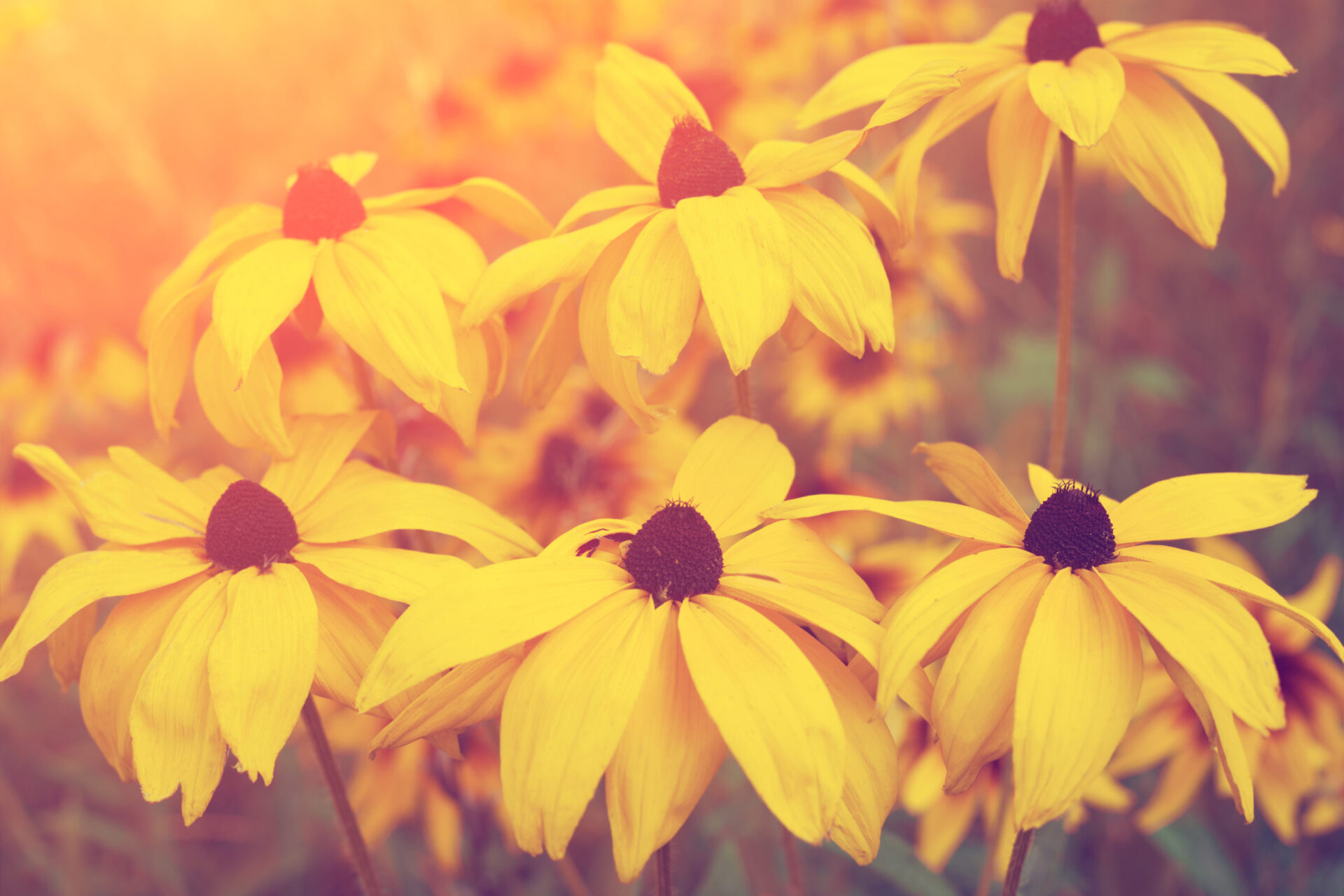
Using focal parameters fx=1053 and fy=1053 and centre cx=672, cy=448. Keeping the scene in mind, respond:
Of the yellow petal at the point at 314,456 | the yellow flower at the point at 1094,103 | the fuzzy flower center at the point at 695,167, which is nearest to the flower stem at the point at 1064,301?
the yellow flower at the point at 1094,103

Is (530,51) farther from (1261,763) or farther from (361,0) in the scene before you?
(1261,763)

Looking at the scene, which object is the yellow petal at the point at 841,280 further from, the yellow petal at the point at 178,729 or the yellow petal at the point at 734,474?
the yellow petal at the point at 178,729

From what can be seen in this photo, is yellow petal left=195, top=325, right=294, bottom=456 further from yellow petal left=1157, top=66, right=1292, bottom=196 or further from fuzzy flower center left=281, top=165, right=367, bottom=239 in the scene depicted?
yellow petal left=1157, top=66, right=1292, bottom=196

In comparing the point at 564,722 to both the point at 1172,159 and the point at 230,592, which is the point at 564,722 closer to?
the point at 230,592

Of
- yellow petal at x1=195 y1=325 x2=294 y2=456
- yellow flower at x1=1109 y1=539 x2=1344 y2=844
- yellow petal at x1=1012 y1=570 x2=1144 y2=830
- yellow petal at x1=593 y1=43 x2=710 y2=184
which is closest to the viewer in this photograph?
yellow petal at x1=1012 y1=570 x2=1144 y2=830

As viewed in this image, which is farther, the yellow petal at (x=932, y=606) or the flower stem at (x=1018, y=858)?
the flower stem at (x=1018, y=858)

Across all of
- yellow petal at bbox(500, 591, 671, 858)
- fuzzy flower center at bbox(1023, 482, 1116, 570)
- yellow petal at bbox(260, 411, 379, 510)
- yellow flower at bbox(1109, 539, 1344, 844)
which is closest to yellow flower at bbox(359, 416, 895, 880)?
yellow petal at bbox(500, 591, 671, 858)

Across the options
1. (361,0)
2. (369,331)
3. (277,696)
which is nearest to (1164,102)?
(369,331)
